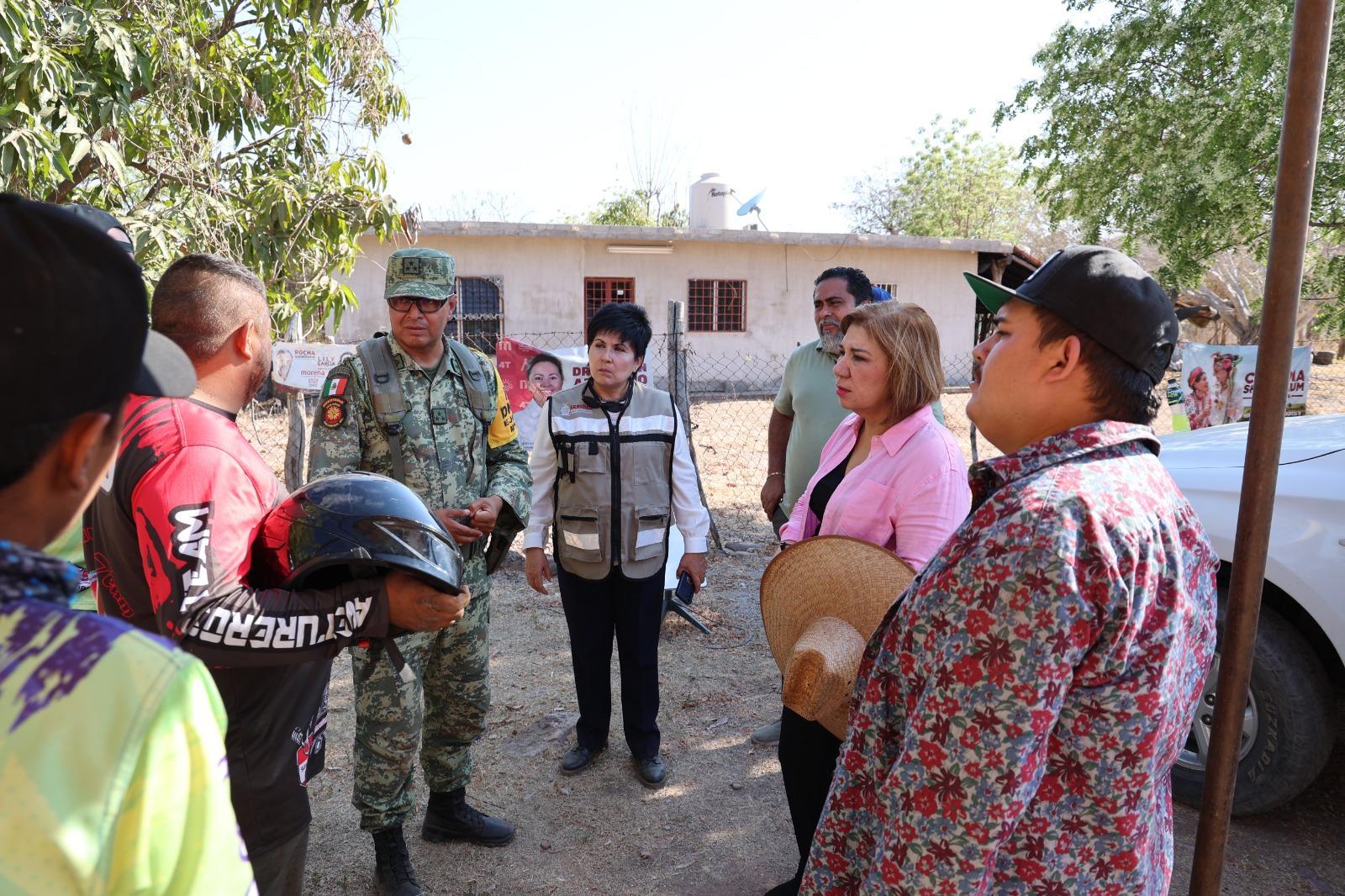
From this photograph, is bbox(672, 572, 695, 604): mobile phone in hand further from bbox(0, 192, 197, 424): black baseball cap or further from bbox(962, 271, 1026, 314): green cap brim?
bbox(0, 192, 197, 424): black baseball cap

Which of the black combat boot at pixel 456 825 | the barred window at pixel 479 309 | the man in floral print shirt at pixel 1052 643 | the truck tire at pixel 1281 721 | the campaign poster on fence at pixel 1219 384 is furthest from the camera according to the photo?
the barred window at pixel 479 309

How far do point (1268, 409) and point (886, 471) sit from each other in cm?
112

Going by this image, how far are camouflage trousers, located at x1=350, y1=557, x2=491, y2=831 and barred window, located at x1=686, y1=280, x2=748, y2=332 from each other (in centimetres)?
1474

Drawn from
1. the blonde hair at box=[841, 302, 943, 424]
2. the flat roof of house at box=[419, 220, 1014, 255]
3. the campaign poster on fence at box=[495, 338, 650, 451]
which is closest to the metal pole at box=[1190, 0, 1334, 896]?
the blonde hair at box=[841, 302, 943, 424]

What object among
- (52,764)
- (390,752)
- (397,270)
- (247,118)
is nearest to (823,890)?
(52,764)

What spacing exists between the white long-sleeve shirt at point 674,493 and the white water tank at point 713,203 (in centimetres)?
1580

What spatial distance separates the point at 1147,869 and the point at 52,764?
61.1 inches

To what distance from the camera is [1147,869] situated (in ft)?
4.65

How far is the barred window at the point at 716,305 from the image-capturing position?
17.8 m

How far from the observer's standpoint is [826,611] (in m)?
2.31

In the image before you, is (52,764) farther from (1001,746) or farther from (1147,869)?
(1147,869)

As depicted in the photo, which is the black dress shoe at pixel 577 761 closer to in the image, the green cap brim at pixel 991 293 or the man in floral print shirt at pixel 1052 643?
the man in floral print shirt at pixel 1052 643

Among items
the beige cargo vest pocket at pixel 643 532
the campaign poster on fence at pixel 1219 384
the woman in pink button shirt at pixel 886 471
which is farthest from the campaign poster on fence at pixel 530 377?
the campaign poster on fence at pixel 1219 384

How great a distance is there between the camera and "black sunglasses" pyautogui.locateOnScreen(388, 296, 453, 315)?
317 cm
